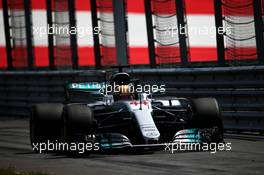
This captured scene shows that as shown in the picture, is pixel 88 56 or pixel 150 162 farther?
pixel 88 56

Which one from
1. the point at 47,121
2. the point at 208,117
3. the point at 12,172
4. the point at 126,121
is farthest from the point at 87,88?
the point at 12,172

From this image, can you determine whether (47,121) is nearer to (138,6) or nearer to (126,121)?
(126,121)

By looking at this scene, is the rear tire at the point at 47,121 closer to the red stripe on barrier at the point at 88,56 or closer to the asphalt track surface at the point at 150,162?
the asphalt track surface at the point at 150,162

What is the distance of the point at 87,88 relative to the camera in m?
13.8

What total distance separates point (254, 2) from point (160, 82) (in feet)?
12.1

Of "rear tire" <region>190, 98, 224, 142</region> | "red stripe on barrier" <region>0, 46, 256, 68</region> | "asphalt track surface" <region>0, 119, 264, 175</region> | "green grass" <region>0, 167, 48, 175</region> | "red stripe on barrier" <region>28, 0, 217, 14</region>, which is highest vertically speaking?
"red stripe on barrier" <region>28, 0, 217, 14</region>

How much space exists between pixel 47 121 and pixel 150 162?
243 cm

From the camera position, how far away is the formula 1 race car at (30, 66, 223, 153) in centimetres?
1205

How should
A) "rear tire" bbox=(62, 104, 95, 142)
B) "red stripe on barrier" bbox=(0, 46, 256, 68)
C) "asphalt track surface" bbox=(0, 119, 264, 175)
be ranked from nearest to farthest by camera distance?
"asphalt track surface" bbox=(0, 119, 264, 175) < "rear tire" bbox=(62, 104, 95, 142) < "red stripe on barrier" bbox=(0, 46, 256, 68)

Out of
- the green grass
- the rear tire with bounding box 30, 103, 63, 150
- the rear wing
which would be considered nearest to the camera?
the green grass

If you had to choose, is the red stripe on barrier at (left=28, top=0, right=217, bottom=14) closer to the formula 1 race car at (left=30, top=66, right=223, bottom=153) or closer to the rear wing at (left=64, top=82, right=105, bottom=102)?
the rear wing at (left=64, top=82, right=105, bottom=102)

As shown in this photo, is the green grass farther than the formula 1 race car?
No

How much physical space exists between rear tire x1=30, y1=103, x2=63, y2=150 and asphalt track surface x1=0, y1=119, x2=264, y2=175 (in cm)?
33

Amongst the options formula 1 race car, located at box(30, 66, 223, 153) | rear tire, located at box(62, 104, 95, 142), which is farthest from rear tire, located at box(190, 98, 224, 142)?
rear tire, located at box(62, 104, 95, 142)
